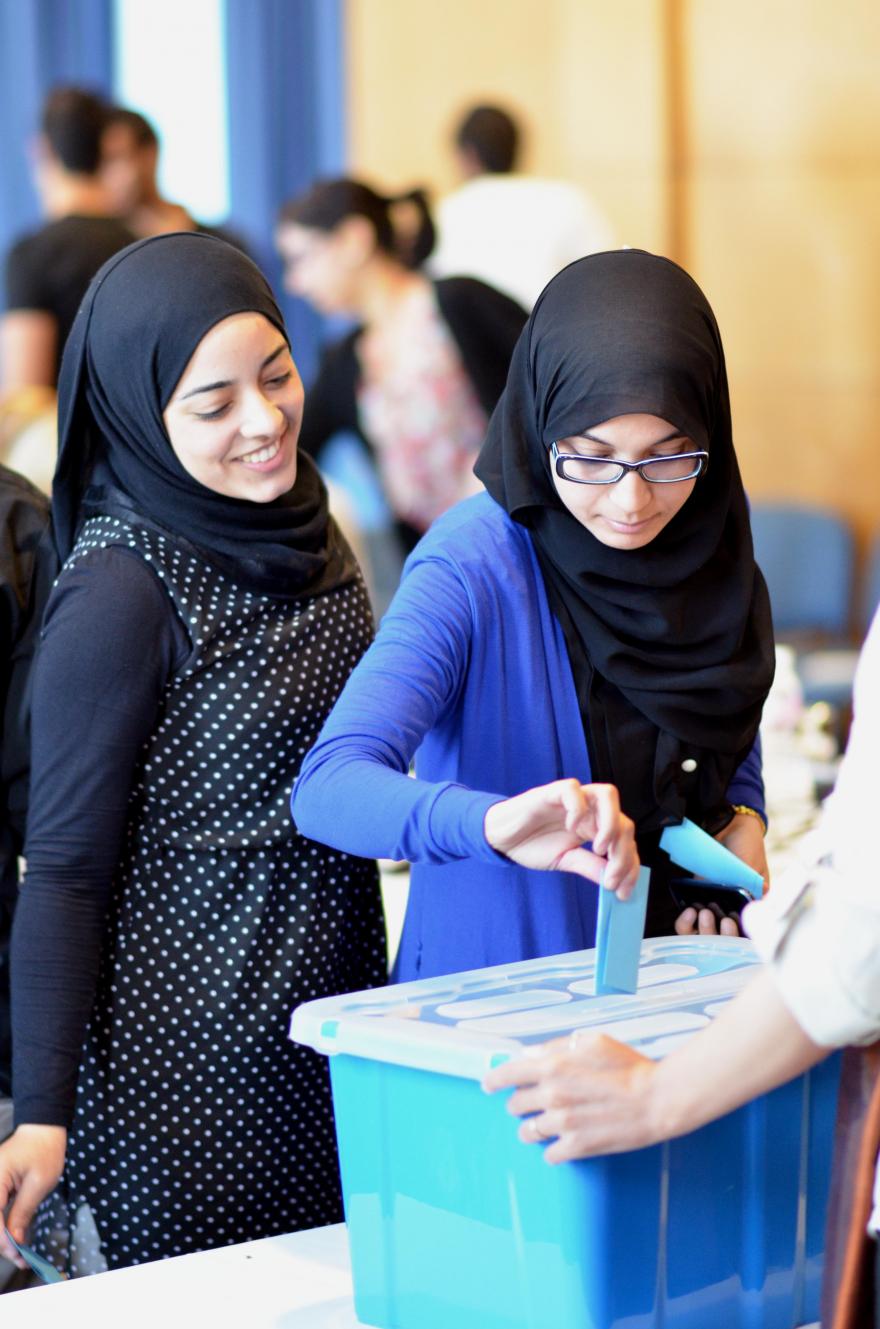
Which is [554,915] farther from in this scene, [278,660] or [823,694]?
[823,694]

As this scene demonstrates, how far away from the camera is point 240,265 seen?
4.84 feet

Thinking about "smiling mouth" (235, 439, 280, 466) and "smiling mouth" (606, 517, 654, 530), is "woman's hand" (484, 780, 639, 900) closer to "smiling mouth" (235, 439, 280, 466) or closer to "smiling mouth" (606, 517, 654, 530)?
"smiling mouth" (606, 517, 654, 530)

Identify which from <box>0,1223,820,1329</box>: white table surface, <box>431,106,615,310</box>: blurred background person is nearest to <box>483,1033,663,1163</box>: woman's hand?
<box>0,1223,820,1329</box>: white table surface

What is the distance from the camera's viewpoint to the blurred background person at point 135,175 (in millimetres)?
3877

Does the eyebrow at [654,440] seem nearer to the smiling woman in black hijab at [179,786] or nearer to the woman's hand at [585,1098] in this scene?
the smiling woman in black hijab at [179,786]

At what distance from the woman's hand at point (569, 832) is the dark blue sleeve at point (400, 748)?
0.07ft

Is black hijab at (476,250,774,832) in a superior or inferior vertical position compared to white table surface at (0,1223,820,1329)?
superior

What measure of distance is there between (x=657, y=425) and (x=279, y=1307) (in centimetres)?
72

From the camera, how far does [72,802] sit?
135cm

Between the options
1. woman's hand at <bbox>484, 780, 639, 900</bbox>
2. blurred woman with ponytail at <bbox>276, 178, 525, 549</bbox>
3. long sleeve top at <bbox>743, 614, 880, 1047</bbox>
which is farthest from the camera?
blurred woman with ponytail at <bbox>276, 178, 525, 549</bbox>

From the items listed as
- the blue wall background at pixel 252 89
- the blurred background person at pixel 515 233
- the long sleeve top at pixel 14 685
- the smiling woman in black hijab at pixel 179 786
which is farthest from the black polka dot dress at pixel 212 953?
the blue wall background at pixel 252 89

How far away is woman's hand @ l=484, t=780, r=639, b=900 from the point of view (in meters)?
1.11

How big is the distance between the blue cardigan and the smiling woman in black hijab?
14 centimetres

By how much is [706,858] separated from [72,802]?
52cm
